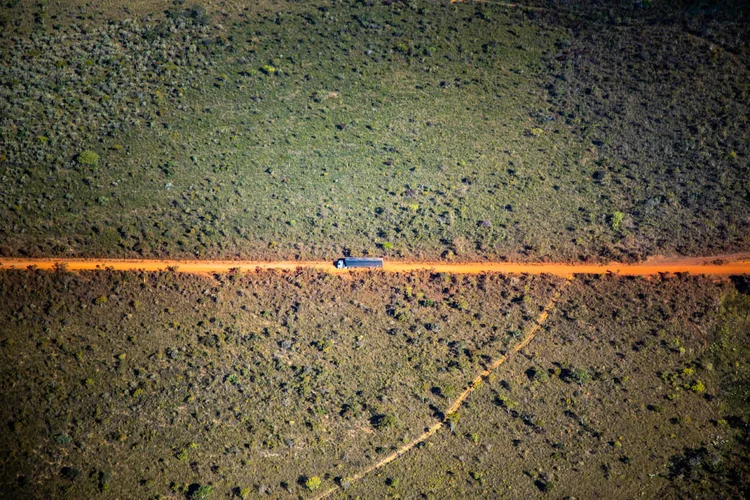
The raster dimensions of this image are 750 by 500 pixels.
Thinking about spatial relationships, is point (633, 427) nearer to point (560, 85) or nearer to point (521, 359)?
point (521, 359)

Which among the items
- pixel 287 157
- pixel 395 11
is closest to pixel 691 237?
pixel 287 157

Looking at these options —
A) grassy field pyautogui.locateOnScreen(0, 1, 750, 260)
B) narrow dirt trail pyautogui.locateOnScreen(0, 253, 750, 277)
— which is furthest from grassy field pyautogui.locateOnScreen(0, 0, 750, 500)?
narrow dirt trail pyautogui.locateOnScreen(0, 253, 750, 277)

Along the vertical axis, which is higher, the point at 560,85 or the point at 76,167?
the point at 560,85

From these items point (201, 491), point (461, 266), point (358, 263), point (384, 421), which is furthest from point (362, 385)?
point (461, 266)

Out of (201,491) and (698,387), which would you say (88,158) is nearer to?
(201,491)

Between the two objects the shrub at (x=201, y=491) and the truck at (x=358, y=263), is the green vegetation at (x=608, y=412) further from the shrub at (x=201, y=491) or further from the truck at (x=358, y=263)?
the truck at (x=358, y=263)

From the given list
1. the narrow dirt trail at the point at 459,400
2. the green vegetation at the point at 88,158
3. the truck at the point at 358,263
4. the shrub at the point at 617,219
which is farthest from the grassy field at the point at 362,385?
the green vegetation at the point at 88,158
